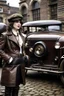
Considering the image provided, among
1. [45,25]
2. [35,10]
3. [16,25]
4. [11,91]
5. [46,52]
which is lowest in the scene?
[11,91]

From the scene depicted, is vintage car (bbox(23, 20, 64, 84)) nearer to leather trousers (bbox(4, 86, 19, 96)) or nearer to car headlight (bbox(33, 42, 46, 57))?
car headlight (bbox(33, 42, 46, 57))

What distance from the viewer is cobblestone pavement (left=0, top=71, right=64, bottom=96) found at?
5.59 metres

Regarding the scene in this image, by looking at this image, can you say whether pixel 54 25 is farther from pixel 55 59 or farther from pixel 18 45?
pixel 18 45

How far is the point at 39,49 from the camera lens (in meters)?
6.71

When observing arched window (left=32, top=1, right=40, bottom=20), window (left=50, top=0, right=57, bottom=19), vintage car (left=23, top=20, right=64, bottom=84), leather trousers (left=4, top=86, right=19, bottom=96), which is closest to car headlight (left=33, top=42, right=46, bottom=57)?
vintage car (left=23, top=20, right=64, bottom=84)

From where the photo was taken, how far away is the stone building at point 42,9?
50.5ft

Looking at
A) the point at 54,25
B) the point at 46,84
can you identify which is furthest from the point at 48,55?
the point at 54,25

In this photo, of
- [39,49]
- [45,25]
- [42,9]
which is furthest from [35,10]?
[39,49]

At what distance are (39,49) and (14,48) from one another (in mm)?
2666

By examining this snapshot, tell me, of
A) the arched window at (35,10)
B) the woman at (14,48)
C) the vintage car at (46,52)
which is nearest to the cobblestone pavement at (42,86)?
the vintage car at (46,52)

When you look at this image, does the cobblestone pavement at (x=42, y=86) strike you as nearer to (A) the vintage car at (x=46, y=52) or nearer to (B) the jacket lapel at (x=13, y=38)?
(A) the vintage car at (x=46, y=52)

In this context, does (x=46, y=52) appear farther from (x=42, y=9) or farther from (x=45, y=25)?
(x=42, y=9)

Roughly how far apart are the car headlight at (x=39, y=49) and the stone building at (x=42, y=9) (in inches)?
334

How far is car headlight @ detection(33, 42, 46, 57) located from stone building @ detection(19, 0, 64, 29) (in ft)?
27.9
